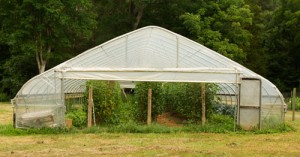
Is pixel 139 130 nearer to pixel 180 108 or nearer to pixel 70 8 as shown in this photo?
pixel 180 108

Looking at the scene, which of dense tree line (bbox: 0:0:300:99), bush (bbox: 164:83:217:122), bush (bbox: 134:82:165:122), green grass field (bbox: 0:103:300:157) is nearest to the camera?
green grass field (bbox: 0:103:300:157)

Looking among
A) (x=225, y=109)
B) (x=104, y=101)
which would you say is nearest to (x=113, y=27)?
(x=225, y=109)

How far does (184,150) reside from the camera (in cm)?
1141

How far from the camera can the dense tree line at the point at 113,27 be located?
32.3 metres

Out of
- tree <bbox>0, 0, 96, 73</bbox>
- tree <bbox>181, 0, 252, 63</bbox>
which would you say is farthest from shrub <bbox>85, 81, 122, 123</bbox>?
tree <bbox>0, 0, 96, 73</bbox>

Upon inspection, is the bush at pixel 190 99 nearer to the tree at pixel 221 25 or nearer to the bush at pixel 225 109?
the bush at pixel 225 109

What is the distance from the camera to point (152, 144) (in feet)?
41.0

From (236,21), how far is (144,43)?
17.5 m

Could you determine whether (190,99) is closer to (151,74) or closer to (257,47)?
(151,74)

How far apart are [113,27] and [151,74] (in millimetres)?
21729

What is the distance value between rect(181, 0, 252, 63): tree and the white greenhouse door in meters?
15.7

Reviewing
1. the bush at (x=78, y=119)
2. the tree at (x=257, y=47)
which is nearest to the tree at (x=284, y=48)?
the tree at (x=257, y=47)

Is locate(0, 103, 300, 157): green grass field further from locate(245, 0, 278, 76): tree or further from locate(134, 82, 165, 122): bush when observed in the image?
locate(245, 0, 278, 76): tree

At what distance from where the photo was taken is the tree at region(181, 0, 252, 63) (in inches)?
1242
